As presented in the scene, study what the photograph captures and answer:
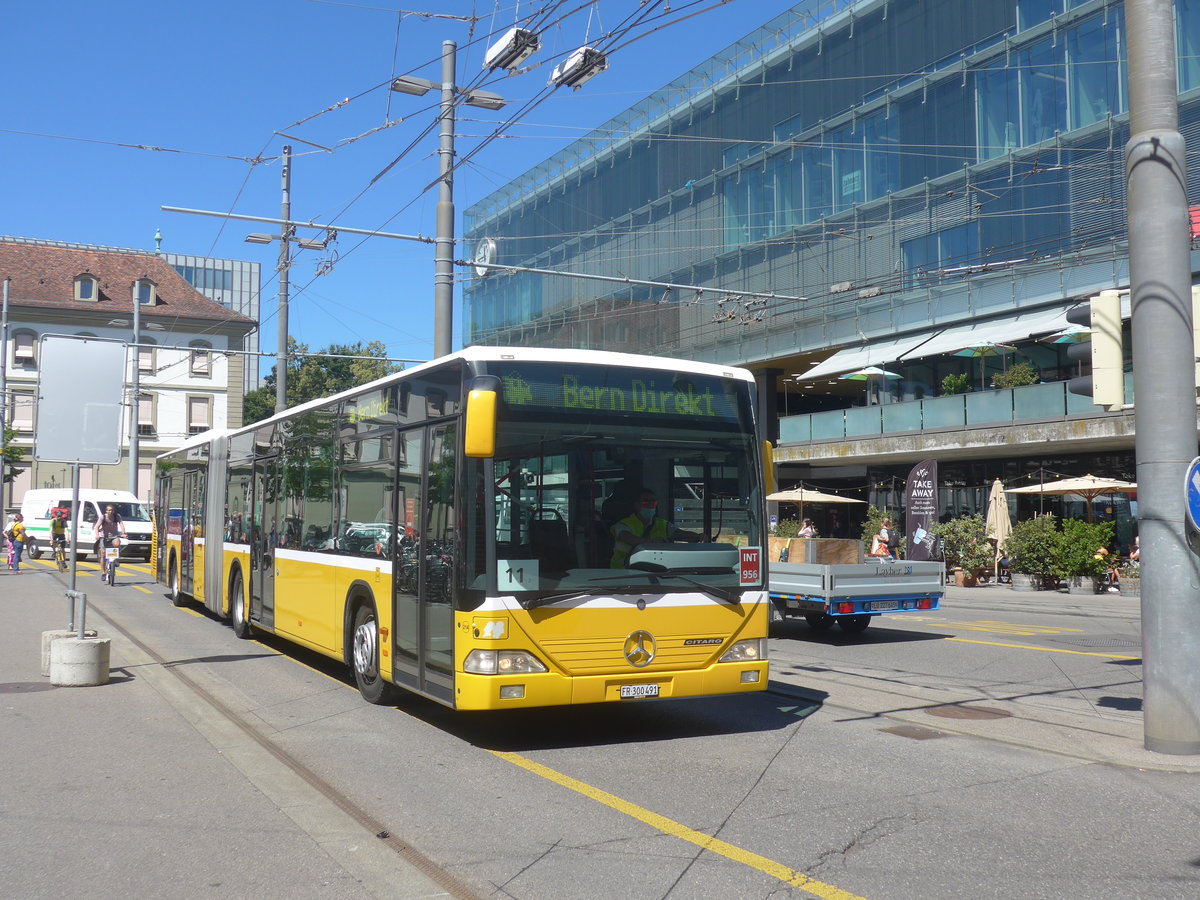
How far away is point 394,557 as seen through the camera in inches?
377

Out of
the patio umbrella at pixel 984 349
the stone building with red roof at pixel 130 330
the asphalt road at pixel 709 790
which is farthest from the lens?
the stone building with red roof at pixel 130 330

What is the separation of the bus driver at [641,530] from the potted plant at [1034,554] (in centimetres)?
2132

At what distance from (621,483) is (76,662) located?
19.4 feet

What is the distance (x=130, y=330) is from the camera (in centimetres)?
6338

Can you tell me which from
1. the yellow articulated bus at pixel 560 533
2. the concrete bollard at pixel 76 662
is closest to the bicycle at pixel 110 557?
the concrete bollard at pixel 76 662

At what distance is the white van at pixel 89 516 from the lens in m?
40.8

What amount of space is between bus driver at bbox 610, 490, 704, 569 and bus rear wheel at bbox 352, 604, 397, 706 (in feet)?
8.54

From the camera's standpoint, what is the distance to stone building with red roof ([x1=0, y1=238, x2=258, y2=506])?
2435 inches

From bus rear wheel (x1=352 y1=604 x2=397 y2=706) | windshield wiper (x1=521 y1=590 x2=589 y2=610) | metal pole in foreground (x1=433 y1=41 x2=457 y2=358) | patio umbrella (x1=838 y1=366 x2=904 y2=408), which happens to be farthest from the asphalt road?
patio umbrella (x1=838 y1=366 x2=904 y2=408)

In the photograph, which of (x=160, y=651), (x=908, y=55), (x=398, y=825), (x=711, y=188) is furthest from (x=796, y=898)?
(x=711, y=188)

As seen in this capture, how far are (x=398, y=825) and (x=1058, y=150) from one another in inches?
1244

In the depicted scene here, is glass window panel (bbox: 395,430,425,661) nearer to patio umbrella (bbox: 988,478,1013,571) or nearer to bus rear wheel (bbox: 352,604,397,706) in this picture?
bus rear wheel (bbox: 352,604,397,706)

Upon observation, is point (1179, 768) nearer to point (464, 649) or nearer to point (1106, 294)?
point (1106, 294)

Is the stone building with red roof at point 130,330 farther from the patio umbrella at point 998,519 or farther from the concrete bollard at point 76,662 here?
the concrete bollard at point 76,662
